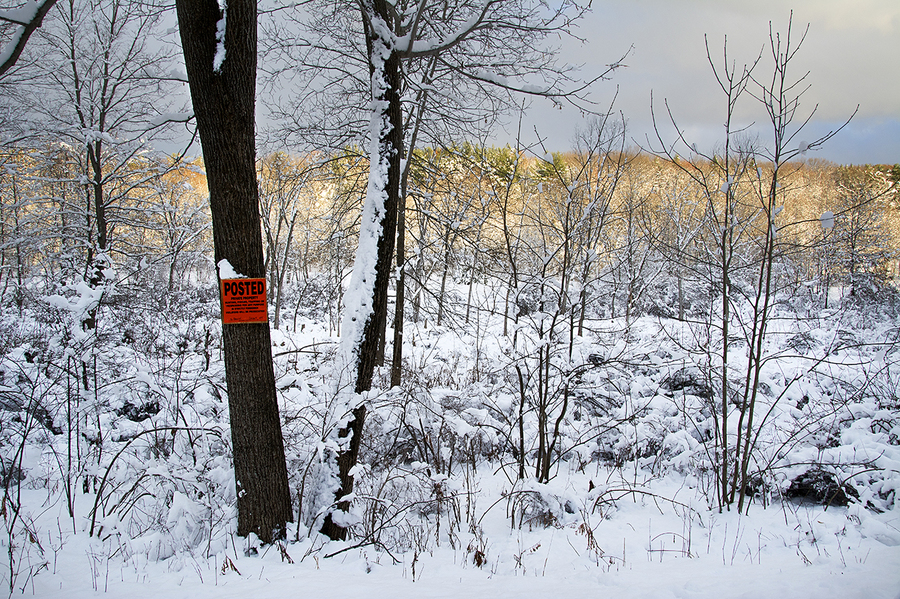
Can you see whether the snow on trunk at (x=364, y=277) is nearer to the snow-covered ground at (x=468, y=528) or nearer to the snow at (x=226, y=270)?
the snow-covered ground at (x=468, y=528)

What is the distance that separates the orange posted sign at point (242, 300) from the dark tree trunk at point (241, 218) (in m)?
0.07

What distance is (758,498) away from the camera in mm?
4211

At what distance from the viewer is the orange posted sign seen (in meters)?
2.80

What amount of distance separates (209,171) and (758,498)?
5.70 meters

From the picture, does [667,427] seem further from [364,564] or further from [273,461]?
[273,461]

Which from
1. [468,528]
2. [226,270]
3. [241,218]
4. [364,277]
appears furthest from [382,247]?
[468,528]

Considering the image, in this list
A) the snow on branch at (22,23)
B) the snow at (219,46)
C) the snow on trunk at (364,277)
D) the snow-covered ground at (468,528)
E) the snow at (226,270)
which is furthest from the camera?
the snow on trunk at (364,277)

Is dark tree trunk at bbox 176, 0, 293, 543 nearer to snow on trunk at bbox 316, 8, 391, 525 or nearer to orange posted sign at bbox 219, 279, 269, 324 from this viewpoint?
orange posted sign at bbox 219, 279, 269, 324

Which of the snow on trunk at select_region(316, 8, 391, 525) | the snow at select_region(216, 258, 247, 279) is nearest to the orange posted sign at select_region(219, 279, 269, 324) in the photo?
the snow at select_region(216, 258, 247, 279)

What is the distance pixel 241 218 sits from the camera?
9.23 ft

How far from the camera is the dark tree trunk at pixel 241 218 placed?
2.68 m

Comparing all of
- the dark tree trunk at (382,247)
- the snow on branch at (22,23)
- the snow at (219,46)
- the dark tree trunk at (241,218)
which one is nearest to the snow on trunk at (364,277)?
the dark tree trunk at (382,247)

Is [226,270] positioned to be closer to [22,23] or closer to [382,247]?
[382,247]

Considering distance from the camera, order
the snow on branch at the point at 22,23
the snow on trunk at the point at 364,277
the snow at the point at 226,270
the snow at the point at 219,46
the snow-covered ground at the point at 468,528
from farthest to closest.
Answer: the snow on trunk at the point at 364,277, the snow at the point at 226,270, the snow at the point at 219,46, the snow-covered ground at the point at 468,528, the snow on branch at the point at 22,23
